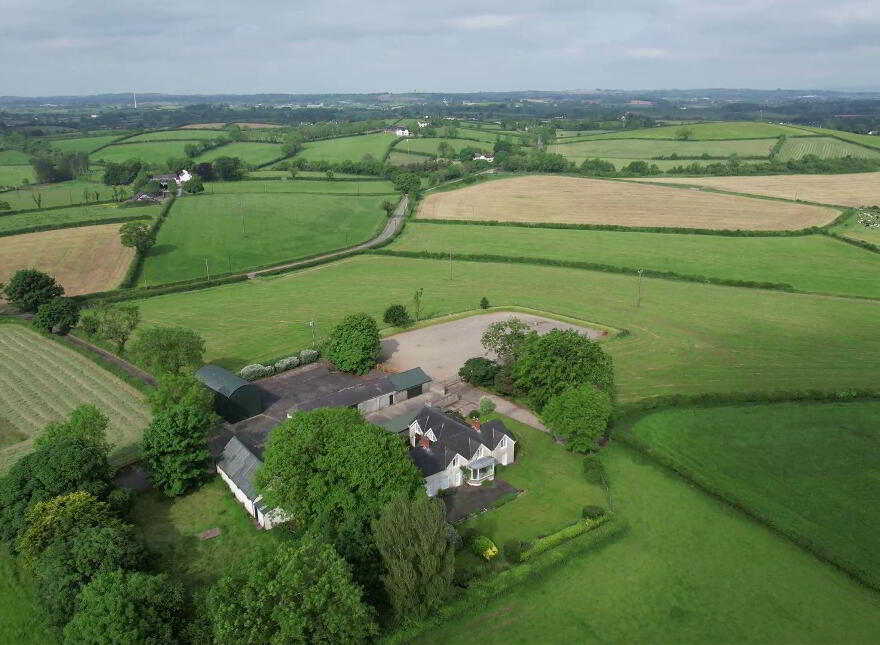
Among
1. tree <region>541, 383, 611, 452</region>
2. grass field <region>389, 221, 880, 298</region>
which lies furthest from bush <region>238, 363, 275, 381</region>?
grass field <region>389, 221, 880, 298</region>

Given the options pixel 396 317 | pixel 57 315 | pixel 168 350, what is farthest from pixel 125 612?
pixel 57 315

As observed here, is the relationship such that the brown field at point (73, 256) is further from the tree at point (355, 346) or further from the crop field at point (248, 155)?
the crop field at point (248, 155)

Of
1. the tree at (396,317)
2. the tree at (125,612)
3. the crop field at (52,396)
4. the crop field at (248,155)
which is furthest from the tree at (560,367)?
the crop field at (248,155)

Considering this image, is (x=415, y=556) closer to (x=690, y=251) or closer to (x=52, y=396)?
(x=52, y=396)

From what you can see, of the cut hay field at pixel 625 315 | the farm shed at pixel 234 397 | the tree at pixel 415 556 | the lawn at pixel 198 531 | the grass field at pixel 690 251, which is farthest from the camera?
the grass field at pixel 690 251

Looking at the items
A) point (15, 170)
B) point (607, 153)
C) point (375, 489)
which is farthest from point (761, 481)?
point (15, 170)

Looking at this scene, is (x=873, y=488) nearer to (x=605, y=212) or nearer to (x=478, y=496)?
(x=478, y=496)
